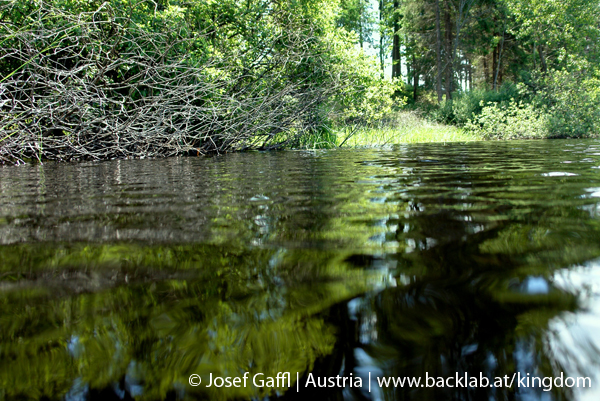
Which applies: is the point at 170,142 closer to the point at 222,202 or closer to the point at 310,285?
the point at 222,202

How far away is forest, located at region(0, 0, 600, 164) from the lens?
667cm

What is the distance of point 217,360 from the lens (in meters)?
0.74

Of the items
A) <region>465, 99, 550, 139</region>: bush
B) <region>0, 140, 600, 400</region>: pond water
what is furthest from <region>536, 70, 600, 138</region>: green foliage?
<region>0, 140, 600, 400</region>: pond water

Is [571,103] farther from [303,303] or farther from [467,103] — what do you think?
[303,303]

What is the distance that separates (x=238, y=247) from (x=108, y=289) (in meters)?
0.46

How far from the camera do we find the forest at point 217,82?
667 cm

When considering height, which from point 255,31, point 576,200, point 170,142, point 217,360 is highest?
point 255,31

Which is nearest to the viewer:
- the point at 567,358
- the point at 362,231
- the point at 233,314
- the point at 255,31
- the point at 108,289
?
the point at 567,358

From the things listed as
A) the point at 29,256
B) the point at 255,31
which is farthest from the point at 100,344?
the point at 255,31

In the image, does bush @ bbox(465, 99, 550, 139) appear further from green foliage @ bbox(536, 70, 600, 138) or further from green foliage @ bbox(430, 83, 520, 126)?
green foliage @ bbox(430, 83, 520, 126)

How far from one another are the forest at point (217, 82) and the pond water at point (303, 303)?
17.9ft

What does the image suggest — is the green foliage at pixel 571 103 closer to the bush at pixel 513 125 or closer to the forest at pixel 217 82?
the forest at pixel 217 82

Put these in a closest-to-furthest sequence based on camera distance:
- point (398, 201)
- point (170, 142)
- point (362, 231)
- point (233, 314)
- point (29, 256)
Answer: point (233, 314), point (29, 256), point (362, 231), point (398, 201), point (170, 142)

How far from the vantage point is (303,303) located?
0.93 metres
